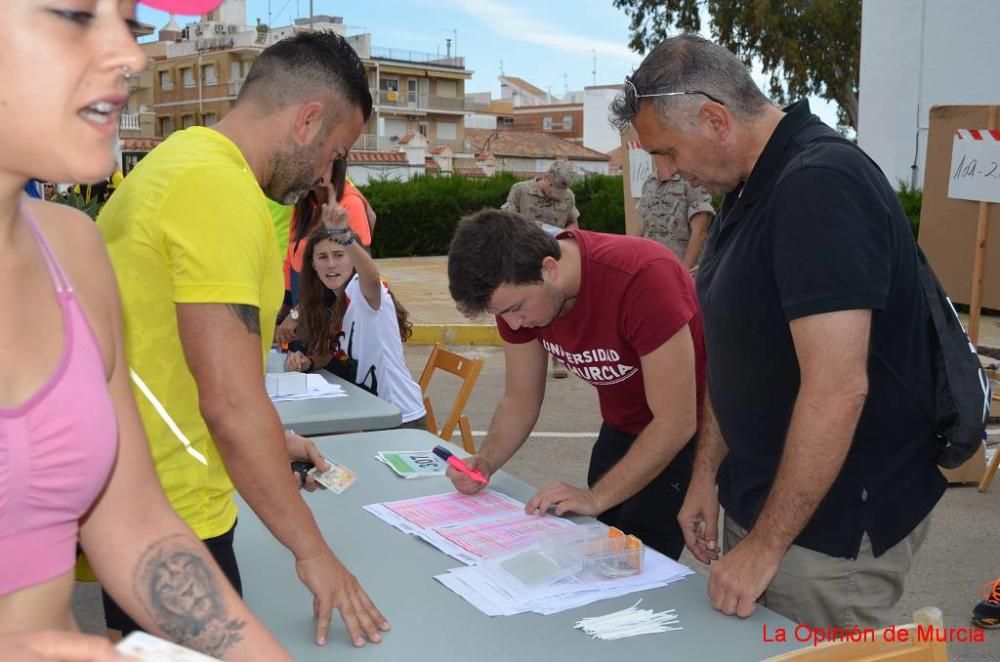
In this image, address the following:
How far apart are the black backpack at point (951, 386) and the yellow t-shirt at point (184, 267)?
110 centimetres

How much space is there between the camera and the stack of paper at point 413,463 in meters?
2.74

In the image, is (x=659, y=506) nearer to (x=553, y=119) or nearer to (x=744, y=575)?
(x=744, y=575)

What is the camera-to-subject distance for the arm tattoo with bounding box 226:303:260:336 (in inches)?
62.7

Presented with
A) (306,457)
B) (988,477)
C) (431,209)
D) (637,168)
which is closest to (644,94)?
(306,457)

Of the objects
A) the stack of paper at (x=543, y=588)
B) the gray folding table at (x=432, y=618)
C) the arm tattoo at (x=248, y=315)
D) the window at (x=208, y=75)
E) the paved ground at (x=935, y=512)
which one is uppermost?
the window at (x=208, y=75)

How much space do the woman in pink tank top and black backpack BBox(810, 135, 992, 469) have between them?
51.1 inches

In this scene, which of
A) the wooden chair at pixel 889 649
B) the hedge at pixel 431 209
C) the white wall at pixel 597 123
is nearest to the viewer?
the wooden chair at pixel 889 649

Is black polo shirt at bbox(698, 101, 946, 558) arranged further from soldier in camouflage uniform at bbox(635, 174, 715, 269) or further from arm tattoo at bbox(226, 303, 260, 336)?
soldier in camouflage uniform at bbox(635, 174, 715, 269)

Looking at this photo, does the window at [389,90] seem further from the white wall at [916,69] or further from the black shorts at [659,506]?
the black shorts at [659,506]

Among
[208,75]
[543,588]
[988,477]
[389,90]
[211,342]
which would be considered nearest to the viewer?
[211,342]

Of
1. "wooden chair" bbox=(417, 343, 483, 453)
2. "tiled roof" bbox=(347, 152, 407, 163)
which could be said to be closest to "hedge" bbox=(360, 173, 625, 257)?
"tiled roof" bbox=(347, 152, 407, 163)

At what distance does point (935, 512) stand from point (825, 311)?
10.7 ft

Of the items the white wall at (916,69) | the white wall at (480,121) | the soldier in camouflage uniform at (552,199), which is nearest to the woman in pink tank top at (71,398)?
the soldier in camouflage uniform at (552,199)

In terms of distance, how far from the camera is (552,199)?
25.4 feet
